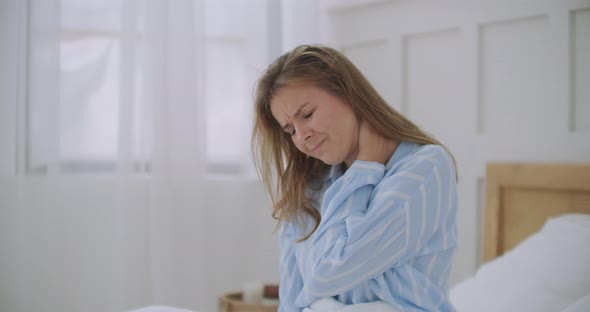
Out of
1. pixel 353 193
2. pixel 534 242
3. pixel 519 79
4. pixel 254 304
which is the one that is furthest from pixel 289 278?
pixel 519 79

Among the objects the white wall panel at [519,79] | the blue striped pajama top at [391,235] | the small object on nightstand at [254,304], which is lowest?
the small object on nightstand at [254,304]

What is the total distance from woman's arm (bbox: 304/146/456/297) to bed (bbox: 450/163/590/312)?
43 cm

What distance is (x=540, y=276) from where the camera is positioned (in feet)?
4.35

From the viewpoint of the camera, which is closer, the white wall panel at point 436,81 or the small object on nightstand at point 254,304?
the small object on nightstand at point 254,304

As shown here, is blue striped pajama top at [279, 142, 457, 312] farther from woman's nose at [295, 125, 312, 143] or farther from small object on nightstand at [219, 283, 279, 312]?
small object on nightstand at [219, 283, 279, 312]

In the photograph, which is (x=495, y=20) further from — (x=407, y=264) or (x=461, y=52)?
(x=407, y=264)

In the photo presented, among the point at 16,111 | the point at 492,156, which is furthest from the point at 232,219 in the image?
the point at 492,156

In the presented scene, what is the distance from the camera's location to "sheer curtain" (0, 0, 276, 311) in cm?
179

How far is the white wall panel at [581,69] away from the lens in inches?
61.7

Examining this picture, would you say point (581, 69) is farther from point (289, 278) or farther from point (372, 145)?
point (289, 278)

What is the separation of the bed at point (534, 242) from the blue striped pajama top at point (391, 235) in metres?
0.35

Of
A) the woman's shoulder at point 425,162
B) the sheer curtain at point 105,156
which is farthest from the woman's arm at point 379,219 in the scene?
the sheer curtain at point 105,156

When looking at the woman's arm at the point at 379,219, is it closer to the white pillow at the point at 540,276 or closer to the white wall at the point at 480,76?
the white pillow at the point at 540,276

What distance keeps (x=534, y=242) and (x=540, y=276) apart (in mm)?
150
